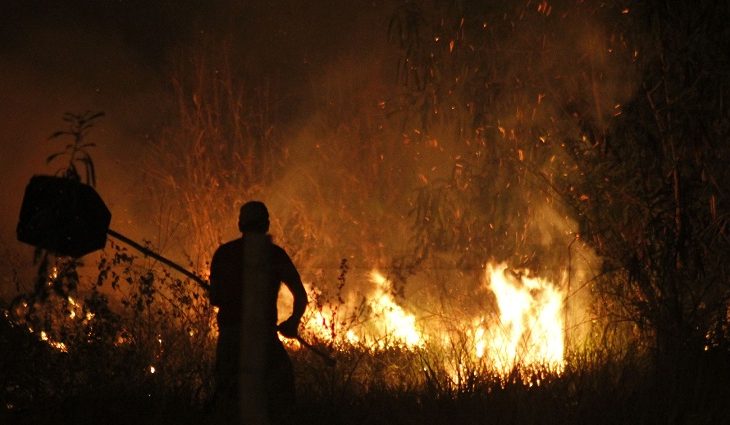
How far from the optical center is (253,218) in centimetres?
572

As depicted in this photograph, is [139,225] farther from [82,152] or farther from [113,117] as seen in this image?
[82,152]

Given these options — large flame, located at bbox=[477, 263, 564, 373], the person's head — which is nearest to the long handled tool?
the person's head

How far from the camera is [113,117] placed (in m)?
18.0

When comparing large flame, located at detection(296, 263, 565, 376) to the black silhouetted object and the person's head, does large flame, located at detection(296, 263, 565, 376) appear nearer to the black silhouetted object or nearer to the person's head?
the person's head

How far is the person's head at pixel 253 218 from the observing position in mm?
5727

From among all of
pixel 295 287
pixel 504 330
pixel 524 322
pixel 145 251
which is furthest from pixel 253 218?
pixel 524 322

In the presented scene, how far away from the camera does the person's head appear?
5.73 metres

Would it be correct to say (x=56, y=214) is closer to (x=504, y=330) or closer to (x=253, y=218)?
(x=253, y=218)

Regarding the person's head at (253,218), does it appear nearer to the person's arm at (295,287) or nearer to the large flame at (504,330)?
the person's arm at (295,287)

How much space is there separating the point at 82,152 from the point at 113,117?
44.3 feet

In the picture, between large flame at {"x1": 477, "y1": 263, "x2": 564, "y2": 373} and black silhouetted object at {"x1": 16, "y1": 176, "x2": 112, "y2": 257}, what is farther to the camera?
large flame at {"x1": 477, "y1": 263, "x2": 564, "y2": 373}

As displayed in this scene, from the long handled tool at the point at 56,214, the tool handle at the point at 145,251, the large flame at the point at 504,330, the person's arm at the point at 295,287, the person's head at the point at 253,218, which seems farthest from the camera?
the large flame at the point at 504,330

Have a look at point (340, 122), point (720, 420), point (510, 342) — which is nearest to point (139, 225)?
point (340, 122)

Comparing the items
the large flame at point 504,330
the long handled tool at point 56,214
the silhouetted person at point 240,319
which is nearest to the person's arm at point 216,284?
the silhouetted person at point 240,319
